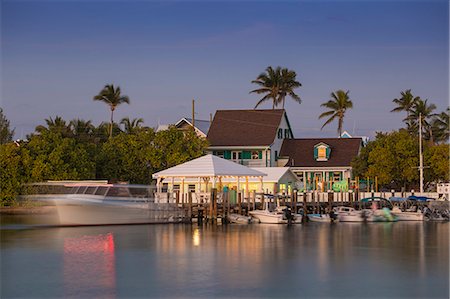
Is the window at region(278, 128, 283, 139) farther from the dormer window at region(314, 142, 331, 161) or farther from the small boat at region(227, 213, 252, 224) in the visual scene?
the small boat at region(227, 213, 252, 224)

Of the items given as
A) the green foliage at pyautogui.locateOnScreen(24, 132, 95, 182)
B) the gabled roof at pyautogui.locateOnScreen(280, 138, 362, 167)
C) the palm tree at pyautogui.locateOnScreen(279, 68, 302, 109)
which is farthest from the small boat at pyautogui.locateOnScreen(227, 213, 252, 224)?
the palm tree at pyautogui.locateOnScreen(279, 68, 302, 109)

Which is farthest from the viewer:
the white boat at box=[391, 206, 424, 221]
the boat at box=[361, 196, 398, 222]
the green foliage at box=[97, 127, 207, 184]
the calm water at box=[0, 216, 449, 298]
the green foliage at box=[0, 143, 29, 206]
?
the green foliage at box=[97, 127, 207, 184]

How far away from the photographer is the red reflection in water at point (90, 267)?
26969mm

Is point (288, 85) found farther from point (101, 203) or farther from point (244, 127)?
point (101, 203)

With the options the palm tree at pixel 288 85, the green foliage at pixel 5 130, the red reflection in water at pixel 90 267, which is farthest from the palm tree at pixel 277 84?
the red reflection in water at pixel 90 267

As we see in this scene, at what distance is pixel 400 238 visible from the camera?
4419 cm

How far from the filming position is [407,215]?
58.8 metres

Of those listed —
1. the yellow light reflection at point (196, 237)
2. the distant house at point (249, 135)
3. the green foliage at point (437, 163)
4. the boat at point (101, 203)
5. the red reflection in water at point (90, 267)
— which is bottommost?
the red reflection in water at point (90, 267)

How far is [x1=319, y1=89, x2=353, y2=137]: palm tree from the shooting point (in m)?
96.5

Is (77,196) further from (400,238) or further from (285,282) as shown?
(285,282)

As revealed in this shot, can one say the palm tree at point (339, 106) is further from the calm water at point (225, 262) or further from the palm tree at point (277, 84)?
the calm water at point (225, 262)

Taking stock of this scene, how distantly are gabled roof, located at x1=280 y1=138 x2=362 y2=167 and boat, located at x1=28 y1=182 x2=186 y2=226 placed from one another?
30881 mm

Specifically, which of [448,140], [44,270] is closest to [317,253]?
[44,270]

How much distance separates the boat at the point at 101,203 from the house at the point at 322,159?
28286mm
